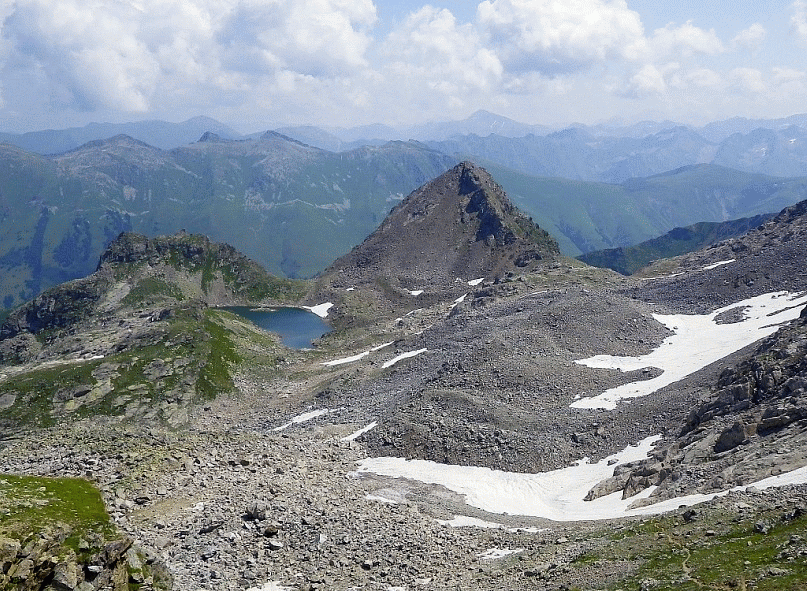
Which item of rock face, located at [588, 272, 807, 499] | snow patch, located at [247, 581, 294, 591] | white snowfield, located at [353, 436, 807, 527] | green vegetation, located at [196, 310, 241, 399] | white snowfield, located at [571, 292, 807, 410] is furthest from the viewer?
green vegetation, located at [196, 310, 241, 399]

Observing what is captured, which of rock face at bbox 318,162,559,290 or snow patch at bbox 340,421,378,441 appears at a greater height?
rock face at bbox 318,162,559,290

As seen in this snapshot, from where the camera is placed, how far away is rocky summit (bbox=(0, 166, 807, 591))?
30.0m

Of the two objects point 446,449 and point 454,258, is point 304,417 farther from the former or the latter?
point 454,258

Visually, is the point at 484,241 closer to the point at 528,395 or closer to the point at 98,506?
the point at 528,395

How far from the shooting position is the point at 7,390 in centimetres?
9588

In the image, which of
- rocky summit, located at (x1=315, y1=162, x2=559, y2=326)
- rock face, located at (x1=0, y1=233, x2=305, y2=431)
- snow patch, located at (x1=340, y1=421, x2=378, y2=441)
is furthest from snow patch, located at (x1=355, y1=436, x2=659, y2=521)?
rocky summit, located at (x1=315, y1=162, x2=559, y2=326)

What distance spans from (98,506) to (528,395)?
145ft

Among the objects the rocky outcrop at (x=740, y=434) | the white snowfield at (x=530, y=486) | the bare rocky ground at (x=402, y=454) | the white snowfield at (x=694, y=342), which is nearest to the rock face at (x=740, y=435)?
the rocky outcrop at (x=740, y=434)

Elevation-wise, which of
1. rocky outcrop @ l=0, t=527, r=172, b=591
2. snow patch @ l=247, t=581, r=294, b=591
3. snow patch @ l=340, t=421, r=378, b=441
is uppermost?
rocky outcrop @ l=0, t=527, r=172, b=591

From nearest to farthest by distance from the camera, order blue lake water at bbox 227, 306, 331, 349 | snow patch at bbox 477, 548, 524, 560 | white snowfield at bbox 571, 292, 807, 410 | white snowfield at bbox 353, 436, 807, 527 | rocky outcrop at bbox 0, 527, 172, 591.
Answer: rocky outcrop at bbox 0, 527, 172, 591 → snow patch at bbox 477, 548, 524, 560 → white snowfield at bbox 353, 436, 807, 527 → white snowfield at bbox 571, 292, 807, 410 → blue lake water at bbox 227, 306, 331, 349

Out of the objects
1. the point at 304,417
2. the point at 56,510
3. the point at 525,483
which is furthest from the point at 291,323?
the point at 56,510

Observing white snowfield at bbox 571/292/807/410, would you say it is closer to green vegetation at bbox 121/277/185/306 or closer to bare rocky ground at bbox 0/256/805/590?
bare rocky ground at bbox 0/256/805/590

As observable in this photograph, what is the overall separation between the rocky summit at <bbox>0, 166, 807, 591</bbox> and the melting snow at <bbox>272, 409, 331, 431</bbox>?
0.50 metres

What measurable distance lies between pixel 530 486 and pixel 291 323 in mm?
120315
